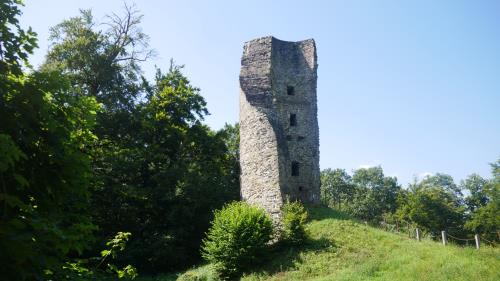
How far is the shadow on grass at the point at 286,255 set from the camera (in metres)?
15.8

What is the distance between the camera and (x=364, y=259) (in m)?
14.9

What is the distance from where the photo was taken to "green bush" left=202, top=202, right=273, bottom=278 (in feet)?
53.6

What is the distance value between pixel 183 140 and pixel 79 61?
7.55 metres

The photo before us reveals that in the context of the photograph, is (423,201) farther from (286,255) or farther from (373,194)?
(286,255)

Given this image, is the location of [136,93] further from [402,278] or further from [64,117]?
[64,117]

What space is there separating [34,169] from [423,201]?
139 feet

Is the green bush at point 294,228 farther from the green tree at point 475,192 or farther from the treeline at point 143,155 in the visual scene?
the green tree at point 475,192

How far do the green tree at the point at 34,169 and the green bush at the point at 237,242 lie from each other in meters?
11.4

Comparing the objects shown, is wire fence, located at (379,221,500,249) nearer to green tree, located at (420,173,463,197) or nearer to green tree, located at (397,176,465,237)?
green tree, located at (397,176,465,237)

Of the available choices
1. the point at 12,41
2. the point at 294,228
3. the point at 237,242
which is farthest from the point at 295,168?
the point at 12,41

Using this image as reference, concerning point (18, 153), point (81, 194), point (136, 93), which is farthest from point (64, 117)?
point (136, 93)

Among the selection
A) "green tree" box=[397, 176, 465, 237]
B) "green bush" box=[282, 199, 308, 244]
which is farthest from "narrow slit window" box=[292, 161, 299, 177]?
"green tree" box=[397, 176, 465, 237]

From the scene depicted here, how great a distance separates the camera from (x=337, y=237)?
17328 mm

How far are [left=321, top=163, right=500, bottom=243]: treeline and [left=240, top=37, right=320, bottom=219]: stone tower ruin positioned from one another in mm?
16438
